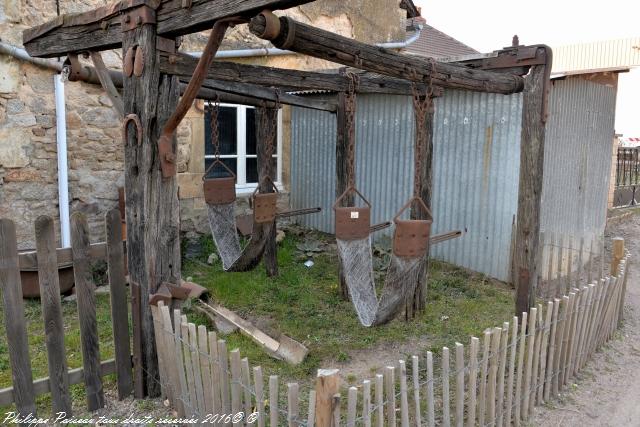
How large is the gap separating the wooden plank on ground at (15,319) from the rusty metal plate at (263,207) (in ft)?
9.47

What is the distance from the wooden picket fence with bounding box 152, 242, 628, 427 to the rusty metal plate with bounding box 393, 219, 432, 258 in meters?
0.78

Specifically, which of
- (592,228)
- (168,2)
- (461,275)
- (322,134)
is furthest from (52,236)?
(592,228)

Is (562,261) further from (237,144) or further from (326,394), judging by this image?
(326,394)

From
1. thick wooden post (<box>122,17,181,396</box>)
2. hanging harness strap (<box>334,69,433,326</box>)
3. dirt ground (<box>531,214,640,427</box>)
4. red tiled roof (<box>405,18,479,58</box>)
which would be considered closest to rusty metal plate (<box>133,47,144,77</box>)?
thick wooden post (<box>122,17,181,396</box>)

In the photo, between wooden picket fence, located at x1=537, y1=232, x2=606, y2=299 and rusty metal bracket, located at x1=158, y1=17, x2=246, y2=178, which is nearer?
rusty metal bracket, located at x1=158, y1=17, x2=246, y2=178

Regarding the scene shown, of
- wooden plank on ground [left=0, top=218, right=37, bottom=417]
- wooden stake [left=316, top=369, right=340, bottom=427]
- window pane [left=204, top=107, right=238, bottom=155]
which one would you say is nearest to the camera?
wooden stake [left=316, top=369, right=340, bottom=427]

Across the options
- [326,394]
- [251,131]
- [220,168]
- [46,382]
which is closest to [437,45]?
[251,131]

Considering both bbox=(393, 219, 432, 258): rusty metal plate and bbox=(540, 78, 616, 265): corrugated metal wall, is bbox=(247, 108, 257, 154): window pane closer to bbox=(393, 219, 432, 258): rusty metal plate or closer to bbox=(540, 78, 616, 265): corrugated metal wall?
bbox=(540, 78, 616, 265): corrugated metal wall

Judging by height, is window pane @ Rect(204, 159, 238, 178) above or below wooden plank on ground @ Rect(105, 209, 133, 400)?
above

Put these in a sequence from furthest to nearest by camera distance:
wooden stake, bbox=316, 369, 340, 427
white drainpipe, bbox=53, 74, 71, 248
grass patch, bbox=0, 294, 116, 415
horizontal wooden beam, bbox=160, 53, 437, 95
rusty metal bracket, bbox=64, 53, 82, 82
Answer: white drainpipe, bbox=53, 74, 71, 248 < rusty metal bracket, bbox=64, 53, 82, 82 < grass patch, bbox=0, 294, 116, 415 < horizontal wooden beam, bbox=160, 53, 437, 95 < wooden stake, bbox=316, 369, 340, 427

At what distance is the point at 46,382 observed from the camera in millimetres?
2811

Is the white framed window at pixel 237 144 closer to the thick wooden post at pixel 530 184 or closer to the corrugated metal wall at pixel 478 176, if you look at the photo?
the corrugated metal wall at pixel 478 176

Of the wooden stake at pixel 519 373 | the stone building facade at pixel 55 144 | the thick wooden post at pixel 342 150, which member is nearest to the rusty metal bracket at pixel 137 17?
the stone building facade at pixel 55 144

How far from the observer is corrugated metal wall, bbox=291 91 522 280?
592cm
